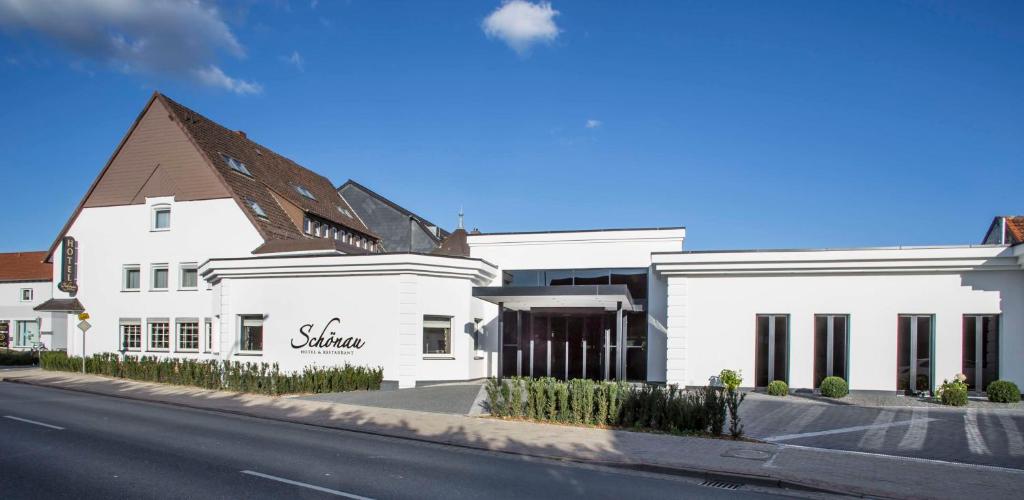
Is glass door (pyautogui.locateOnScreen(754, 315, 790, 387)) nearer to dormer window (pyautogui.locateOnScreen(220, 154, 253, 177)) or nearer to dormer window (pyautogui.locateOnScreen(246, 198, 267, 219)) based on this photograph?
dormer window (pyautogui.locateOnScreen(246, 198, 267, 219))

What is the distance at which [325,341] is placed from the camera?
24.5m

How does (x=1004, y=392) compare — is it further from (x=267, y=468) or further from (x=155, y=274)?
(x=155, y=274)

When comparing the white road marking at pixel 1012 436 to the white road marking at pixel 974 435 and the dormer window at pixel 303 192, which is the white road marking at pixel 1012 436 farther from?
the dormer window at pixel 303 192

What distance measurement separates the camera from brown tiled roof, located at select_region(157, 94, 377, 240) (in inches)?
1251

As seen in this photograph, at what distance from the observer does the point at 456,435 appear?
14.1 meters

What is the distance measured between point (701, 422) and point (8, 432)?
1346cm

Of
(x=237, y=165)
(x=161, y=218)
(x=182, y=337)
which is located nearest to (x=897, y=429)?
(x=182, y=337)

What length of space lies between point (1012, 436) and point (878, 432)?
8.30 ft

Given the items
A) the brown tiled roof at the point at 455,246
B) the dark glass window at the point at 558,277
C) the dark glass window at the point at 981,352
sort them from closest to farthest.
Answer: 1. the dark glass window at the point at 981,352
2. the dark glass window at the point at 558,277
3. the brown tiled roof at the point at 455,246

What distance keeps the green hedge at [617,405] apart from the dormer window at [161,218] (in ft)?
73.2

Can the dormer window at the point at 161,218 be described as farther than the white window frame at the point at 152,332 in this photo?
Yes

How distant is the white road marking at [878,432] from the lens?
13219mm

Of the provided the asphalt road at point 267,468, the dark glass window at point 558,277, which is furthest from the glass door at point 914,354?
the asphalt road at point 267,468

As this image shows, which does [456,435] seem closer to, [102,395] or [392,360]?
[392,360]
